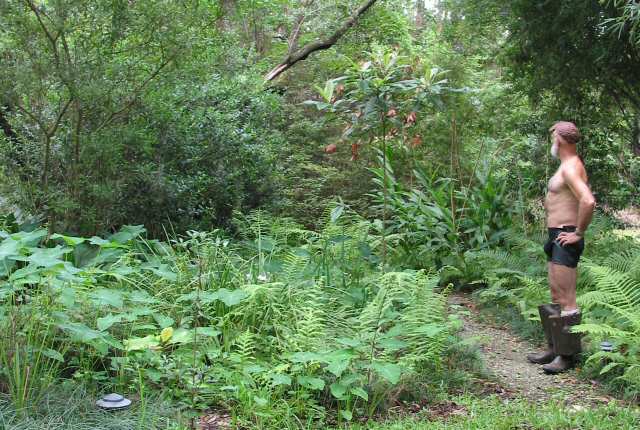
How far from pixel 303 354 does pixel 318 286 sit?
1.19 m

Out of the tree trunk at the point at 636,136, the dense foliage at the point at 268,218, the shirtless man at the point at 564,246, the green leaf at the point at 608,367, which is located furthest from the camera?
the tree trunk at the point at 636,136

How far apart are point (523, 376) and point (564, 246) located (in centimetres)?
108

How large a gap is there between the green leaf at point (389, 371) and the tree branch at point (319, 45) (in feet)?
30.9

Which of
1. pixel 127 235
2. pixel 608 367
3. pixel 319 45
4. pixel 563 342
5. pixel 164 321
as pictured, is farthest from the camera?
pixel 319 45

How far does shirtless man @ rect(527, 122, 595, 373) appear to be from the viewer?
5230mm

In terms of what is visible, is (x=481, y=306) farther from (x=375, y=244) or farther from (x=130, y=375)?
(x=130, y=375)

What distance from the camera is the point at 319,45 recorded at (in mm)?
13219

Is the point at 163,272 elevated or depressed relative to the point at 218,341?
elevated

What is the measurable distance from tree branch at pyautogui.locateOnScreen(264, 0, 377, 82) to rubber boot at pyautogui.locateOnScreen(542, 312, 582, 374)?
346 inches

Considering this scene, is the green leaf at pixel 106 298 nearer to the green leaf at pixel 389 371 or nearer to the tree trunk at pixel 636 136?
the green leaf at pixel 389 371

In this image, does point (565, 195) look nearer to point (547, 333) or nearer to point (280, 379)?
→ point (547, 333)

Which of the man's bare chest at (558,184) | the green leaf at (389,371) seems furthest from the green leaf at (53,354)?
the man's bare chest at (558,184)

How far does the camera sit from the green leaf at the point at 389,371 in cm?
401

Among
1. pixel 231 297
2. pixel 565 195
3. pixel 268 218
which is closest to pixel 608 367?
pixel 565 195
